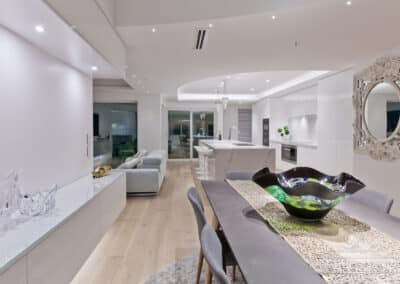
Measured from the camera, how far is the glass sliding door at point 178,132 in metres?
12.4

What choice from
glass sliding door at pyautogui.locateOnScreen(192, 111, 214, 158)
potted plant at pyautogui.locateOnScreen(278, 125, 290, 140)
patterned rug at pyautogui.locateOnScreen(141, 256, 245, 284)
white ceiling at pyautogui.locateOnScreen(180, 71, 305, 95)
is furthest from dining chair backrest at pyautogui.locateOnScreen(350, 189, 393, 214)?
glass sliding door at pyautogui.locateOnScreen(192, 111, 214, 158)

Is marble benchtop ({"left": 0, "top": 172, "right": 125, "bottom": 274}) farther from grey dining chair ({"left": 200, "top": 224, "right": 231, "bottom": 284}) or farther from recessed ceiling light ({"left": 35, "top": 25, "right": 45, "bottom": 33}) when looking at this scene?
recessed ceiling light ({"left": 35, "top": 25, "right": 45, "bottom": 33})

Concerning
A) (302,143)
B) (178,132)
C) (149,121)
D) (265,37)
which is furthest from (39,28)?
(178,132)

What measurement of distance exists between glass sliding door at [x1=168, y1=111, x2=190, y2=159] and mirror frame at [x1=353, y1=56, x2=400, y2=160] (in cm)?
822

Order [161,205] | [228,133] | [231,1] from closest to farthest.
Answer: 1. [231,1]
2. [161,205]
3. [228,133]

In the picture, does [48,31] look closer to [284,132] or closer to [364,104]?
[364,104]

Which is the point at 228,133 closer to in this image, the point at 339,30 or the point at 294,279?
the point at 339,30

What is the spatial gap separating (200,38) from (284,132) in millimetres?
6995

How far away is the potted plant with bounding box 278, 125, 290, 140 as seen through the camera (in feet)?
32.6

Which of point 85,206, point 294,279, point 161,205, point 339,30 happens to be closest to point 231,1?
point 339,30

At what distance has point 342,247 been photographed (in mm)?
1361

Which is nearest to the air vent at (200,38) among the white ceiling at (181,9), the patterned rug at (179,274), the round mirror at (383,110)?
the white ceiling at (181,9)

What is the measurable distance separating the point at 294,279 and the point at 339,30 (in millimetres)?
3666

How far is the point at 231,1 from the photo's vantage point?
10.3ft
